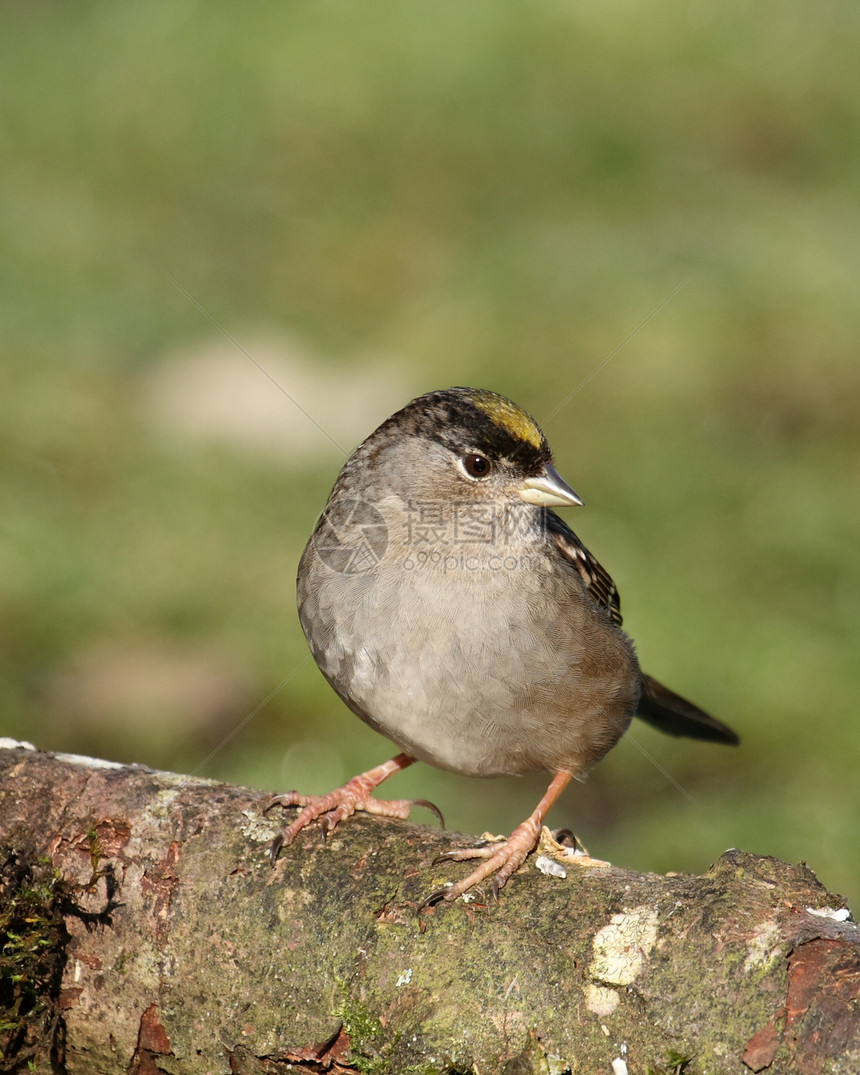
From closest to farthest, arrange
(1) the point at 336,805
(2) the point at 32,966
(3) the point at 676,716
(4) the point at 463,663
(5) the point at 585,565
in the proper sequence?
(2) the point at 32,966, (1) the point at 336,805, (4) the point at 463,663, (5) the point at 585,565, (3) the point at 676,716

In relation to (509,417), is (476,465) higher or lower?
lower

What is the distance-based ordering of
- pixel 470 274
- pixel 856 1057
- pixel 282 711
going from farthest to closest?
pixel 470 274 < pixel 282 711 < pixel 856 1057

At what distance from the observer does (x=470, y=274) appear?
1165cm

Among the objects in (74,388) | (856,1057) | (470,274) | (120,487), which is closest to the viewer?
(856,1057)

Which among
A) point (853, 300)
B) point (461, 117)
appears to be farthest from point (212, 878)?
point (461, 117)

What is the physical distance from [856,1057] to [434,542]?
7.48 ft

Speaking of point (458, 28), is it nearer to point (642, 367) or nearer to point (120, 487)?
point (642, 367)

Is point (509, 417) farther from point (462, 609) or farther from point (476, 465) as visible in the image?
point (462, 609)

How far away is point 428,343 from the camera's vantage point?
10727 mm

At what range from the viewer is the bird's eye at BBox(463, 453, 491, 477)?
4344mm

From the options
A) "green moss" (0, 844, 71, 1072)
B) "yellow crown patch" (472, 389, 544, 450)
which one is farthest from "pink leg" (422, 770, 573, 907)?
"yellow crown patch" (472, 389, 544, 450)

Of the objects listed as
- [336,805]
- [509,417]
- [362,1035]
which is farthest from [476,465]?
[362,1035]

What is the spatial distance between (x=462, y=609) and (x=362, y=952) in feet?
4.39

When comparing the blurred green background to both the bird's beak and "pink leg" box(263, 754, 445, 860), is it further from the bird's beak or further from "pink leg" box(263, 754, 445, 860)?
the bird's beak
